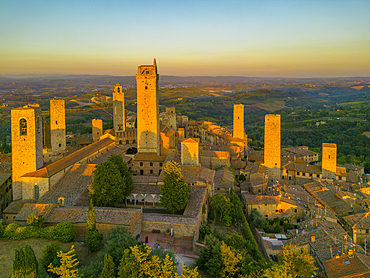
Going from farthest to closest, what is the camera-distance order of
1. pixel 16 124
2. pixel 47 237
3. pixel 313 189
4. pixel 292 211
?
pixel 313 189, pixel 292 211, pixel 16 124, pixel 47 237

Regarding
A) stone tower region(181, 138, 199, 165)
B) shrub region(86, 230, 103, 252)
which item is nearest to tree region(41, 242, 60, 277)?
shrub region(86, 230, 103, 252)

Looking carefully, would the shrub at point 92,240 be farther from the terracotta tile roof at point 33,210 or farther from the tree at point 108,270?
the terracotta tile roof at point 33,210

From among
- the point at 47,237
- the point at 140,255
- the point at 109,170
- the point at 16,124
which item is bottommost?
the point at 47,237

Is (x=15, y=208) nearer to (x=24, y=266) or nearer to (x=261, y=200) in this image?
(x=24, y=266)

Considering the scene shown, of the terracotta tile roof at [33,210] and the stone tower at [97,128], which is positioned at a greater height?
the stone tower at [97,128]

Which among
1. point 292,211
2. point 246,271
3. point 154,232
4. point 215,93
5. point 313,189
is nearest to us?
point 246,271

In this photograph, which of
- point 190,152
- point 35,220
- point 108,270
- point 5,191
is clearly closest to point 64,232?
point 35,220

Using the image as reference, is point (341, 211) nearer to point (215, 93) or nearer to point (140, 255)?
point (140, 255)

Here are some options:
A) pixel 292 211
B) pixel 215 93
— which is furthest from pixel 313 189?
pixel 215 93

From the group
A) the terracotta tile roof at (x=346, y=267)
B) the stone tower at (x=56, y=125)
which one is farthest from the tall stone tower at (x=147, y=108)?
the terracotta tile roof at (x=346, y=267)
